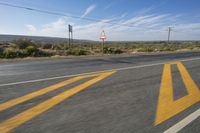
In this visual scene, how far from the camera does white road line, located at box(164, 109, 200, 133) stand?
10.8 ft

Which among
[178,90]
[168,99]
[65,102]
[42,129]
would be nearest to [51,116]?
[42,129]

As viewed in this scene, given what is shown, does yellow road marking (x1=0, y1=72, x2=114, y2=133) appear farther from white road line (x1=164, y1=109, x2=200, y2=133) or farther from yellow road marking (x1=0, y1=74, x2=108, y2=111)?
white road line (x1=164, y1=109, x2=200, y2=133)

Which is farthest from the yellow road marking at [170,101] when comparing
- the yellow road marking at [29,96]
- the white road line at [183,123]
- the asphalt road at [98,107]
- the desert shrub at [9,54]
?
the desert shrub at [9,54]

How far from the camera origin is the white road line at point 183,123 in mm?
3297

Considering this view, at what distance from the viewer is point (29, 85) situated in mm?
6238

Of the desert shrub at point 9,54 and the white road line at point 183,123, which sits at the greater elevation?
the desert shrub at point 9,54

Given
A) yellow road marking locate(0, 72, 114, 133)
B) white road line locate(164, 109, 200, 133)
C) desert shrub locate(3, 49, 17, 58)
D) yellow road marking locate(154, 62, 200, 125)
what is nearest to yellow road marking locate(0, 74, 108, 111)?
yellow road marking locate(0, 72, 114, 133)

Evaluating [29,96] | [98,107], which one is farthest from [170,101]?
[29,96]

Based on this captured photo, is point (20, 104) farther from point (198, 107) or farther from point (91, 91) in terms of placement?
point (198, 107)

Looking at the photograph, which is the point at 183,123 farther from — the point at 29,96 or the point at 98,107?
the point at 29,96

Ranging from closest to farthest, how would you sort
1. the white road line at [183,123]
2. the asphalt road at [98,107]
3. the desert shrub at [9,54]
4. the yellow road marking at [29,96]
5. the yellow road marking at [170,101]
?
the white road line at [183,123] < the asphalt road at [98,107] < the yellow road marking at [170,101] < the yellow road marking at [29,96] < the desert shrub at [9,54]

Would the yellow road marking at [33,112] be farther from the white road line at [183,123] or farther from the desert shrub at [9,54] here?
the desert shrub at [9,54]

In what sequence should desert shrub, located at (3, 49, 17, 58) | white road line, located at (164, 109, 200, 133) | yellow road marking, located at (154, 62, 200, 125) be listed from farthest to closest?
desert shrub, located at (3, 49, 17, 58)
yellow road marking, located at (154, 62, 200, 125)
white road line, located at (164, 109, 200, 133)

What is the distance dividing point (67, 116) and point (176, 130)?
1844mm
